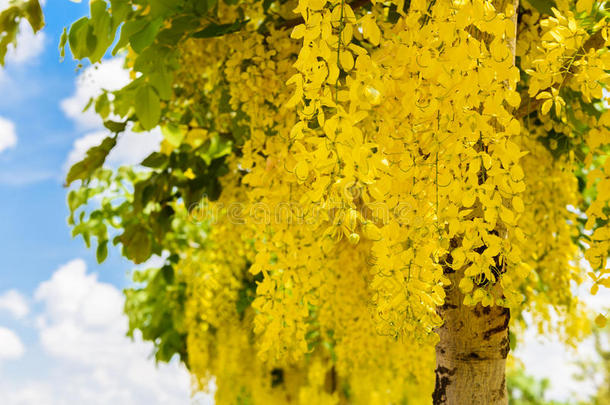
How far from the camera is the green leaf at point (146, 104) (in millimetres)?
1533

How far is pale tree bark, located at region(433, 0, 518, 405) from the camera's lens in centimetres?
117

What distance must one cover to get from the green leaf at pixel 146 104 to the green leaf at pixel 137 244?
0.67m

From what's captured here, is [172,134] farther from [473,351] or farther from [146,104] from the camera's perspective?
[473,351]

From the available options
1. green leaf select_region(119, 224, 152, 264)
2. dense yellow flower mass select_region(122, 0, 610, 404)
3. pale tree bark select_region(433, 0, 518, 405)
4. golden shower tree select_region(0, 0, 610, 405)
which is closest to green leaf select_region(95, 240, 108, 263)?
golden shower tree select_region(0, 0, 610, 405)

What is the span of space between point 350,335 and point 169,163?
1.12m

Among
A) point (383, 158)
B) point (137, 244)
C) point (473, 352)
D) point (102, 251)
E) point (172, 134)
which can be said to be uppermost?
point (172, 134)

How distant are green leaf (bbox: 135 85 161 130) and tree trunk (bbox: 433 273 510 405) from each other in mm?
921

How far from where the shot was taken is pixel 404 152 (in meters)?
0.98

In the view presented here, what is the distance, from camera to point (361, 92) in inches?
29.8

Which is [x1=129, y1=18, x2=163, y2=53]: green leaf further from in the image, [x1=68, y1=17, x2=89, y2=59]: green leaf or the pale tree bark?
the pale tree bark

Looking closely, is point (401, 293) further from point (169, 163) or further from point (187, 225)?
point (187, 225)

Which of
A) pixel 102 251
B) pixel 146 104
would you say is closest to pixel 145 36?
pixel 146 104

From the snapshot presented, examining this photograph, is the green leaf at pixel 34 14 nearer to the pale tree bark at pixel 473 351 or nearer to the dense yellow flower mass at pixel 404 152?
the dense yellow flower mass at pixel 404 152

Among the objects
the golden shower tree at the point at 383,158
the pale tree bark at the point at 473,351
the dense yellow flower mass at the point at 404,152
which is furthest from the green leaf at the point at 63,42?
the pale tree bark at the point at 473,351
